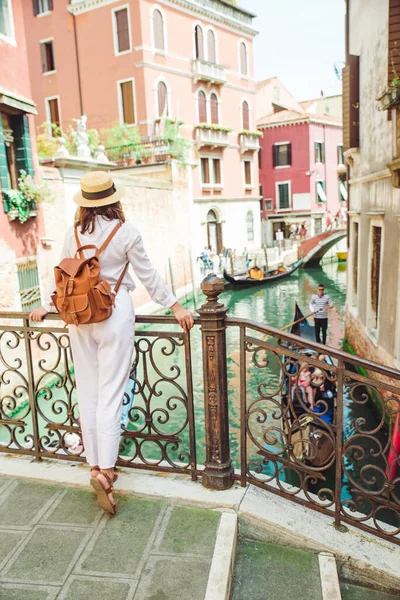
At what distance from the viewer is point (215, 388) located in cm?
216

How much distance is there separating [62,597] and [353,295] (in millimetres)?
8303

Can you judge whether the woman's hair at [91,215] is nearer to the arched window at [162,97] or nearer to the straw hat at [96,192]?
the straw hat at [96,192]

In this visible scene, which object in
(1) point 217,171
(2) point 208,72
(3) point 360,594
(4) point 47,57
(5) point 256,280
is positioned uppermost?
(4) point 47,57

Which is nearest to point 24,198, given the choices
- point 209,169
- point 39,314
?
point 39,314

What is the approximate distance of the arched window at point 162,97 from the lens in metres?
19.2

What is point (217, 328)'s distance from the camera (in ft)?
6.87

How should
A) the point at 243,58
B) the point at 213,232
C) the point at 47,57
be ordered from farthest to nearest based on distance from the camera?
the point at 243,58, the point at 213,232, the point at 47,57

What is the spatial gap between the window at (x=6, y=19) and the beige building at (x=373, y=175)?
538 cm

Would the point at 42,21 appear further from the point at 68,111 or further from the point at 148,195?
the point at 148,195

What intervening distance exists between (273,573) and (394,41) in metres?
5.46

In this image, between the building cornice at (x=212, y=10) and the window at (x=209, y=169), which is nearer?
the building cornice at (x=212, y=10)

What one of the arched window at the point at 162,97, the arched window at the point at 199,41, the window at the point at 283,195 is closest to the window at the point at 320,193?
the window at the point at 283,195

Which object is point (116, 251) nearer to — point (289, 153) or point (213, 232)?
point (213, 232)

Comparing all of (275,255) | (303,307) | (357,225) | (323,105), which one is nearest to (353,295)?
(357,225)
